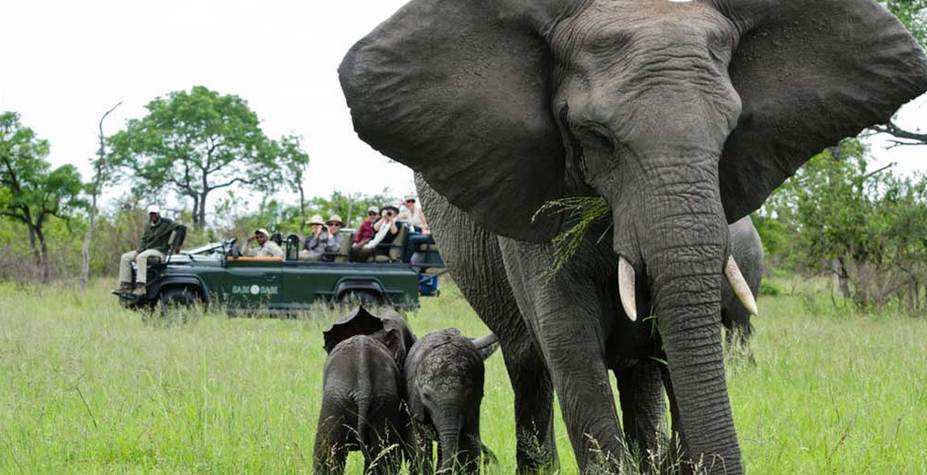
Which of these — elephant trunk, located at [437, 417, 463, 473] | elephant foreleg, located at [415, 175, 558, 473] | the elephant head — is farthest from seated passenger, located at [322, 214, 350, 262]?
elephant trunk, located at [437, 417, 463, 473]

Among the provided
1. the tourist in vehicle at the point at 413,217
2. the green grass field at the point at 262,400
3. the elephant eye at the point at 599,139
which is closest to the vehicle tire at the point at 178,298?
the green grass field at the point at 262,400

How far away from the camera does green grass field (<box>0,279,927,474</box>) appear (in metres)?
6.75

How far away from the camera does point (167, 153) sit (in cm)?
6022

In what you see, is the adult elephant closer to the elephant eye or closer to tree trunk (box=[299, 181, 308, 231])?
the elephant eye

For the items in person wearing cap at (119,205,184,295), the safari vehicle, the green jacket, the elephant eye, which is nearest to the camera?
the elephant eye

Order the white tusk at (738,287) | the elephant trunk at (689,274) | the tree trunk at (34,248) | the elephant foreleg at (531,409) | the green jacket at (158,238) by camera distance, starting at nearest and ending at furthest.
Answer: the elephant trunk at (689,274) → the white tusk at (738,287) → the elephant foreleg at (531,409) → the green jacket at (158,238) → the tree trunk at (34,248)

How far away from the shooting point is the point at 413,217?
70.6ft

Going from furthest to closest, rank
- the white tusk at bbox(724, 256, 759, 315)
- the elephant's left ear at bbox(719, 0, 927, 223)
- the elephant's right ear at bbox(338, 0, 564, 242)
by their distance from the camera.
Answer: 1. the elephant's left ear at bbox(719, 0, 927, 223)
2. the elephant's right ear at bbox(338, 0, 564, 242)
3. the white tusk at bbox(724, 256, 759, 315)

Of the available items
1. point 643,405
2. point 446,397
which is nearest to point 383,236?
point 643,405

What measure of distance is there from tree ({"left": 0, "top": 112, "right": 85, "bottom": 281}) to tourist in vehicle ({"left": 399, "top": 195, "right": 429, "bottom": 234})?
1754cm

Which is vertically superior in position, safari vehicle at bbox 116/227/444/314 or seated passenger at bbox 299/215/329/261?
seated passenger at bbox 299/215/329/261

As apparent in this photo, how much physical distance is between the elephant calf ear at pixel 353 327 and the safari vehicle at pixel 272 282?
12268 millimetres

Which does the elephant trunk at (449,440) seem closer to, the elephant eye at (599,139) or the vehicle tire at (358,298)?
the elephant eye at (599,139)

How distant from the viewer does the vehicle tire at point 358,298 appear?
62.7 feet
